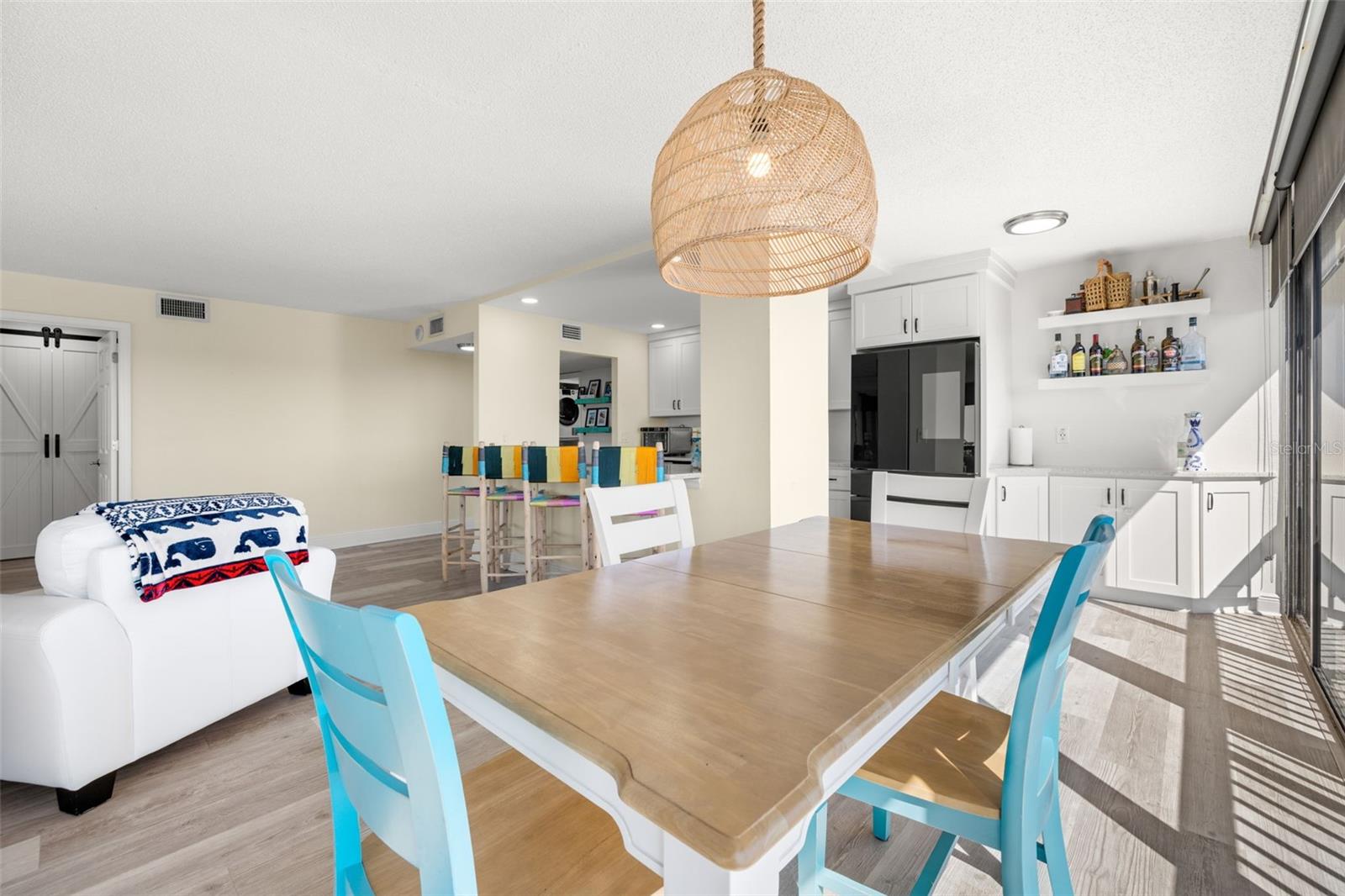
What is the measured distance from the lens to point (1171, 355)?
370cm

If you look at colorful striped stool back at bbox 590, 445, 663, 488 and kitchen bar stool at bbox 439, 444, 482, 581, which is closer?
colorful striped stool back at bbox 590, 445, 663, 488

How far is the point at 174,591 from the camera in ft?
6.31

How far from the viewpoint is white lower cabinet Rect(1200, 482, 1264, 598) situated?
3291mm

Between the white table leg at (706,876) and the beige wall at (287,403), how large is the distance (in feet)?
20.1

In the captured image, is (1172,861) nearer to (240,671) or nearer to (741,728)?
(741,728)

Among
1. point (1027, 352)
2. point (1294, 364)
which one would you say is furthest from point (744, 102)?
point (1027, 352)

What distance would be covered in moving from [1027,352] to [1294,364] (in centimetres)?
145

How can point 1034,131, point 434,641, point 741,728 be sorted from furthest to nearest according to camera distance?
Answer: point 1034,131, point 434,641, point 741,728

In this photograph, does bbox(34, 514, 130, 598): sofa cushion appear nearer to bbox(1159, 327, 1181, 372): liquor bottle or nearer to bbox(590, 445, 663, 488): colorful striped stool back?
bbox(590, 445, 663, 488): colorful striped stool back

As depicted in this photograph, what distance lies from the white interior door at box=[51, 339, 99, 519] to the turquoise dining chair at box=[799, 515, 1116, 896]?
7.48 m

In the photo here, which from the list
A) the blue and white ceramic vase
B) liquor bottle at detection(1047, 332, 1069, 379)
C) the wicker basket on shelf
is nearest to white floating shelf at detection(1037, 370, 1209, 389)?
liquor bottle at detection(1047, 332, 1069, 379)

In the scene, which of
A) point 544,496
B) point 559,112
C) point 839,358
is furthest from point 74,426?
point 839,358

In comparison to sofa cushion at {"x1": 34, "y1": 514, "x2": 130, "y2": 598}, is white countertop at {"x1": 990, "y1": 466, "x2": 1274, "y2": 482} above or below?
above

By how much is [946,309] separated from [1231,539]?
6.90 ft
